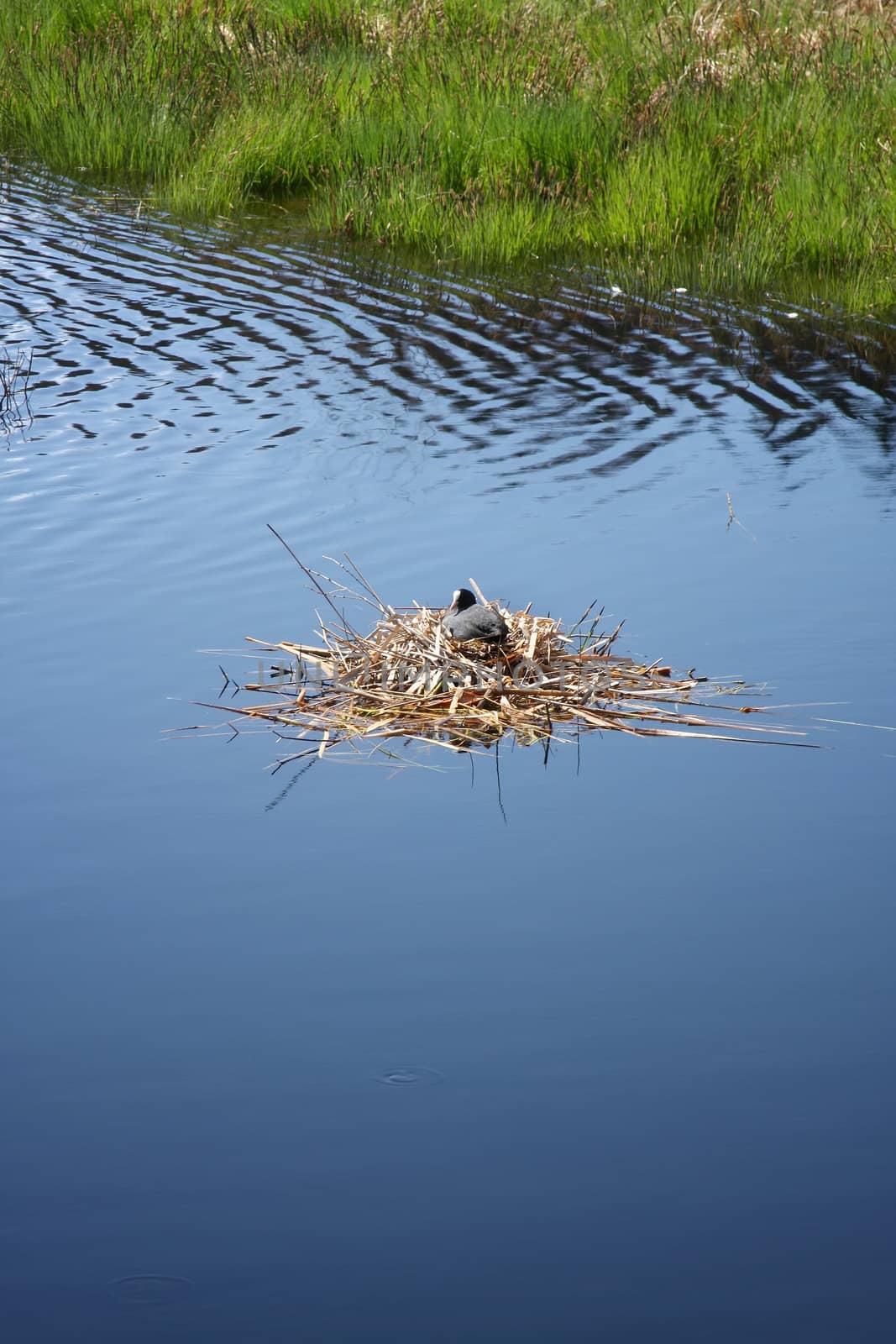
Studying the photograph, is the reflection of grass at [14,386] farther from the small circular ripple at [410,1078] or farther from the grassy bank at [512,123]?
the small circular ripple at [410,1078]

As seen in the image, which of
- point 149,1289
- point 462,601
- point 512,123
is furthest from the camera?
point 512,123

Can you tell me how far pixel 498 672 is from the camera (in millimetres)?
5781

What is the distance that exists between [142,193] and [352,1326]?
12.8 meters

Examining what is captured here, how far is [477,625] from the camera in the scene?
577 centimetres

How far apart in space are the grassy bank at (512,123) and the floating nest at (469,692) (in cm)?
637

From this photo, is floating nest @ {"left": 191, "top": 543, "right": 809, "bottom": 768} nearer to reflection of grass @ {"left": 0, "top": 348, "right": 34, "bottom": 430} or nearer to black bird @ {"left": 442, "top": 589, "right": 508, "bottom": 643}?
black bird @ {"left": 442, "top": 589, "right": 508, "bottom": 643}

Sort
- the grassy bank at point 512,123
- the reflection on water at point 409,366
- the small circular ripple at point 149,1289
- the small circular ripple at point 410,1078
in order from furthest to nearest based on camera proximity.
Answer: the grassy bank at point 512,123
the reflection on water at point 409,366
the small circular ripple at point 410,1078
the small circular ripple at point 149,1289

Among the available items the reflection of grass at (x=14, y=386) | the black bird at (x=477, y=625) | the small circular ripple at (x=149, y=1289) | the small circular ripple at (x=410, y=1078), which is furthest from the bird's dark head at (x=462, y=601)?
the reflection of grass at (x=14, y=386)

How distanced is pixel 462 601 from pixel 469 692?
361 millimetres

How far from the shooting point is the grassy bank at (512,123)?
40.5 ft

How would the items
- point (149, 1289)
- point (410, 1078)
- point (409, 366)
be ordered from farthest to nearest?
→ point (409, 366) → point (410, 1078) → point (149, 1289)

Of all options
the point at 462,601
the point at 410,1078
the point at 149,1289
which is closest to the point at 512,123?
the point at 462,601

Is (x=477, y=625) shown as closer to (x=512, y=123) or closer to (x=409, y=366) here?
(x=409, y=366)

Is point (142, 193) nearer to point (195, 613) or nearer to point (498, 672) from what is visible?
point (195, 613)
